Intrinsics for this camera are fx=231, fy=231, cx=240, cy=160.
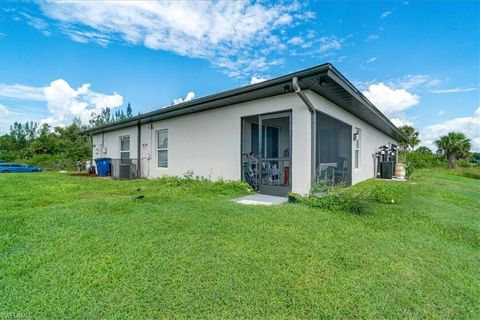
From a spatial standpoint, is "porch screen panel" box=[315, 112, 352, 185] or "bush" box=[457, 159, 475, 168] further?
"bush" box=[457, 159, 475, 168]

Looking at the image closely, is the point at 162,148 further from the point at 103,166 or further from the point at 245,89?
the point at 245,89

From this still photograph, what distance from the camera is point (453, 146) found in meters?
25.4

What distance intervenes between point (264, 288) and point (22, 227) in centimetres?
370

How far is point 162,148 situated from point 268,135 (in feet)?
15.3

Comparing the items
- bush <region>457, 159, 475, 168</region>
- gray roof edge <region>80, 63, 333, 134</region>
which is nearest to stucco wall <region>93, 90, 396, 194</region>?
gray roof edge <region>80, 63, 333, 134</region>

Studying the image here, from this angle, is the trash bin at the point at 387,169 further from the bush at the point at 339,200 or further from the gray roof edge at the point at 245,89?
the gray roof edge at the point at 245,89

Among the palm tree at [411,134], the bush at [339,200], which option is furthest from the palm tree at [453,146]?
the bush at [339,200]

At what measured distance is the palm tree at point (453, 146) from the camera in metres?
25.2

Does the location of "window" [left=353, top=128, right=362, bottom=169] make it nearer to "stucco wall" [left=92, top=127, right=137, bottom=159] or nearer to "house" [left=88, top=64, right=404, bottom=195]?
"house" [left=88, top=64, right=404, bottom=195]

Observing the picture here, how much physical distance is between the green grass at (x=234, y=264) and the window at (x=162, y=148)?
5490 mm

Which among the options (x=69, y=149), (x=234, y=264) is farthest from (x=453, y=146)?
(x=69, y=149)

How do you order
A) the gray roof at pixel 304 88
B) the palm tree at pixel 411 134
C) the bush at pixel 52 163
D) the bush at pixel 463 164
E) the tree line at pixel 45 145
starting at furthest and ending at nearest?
the palm tree at pixel 411 134, the bush at pixel 463 164, the tree line at pixel 45 145, the bush at pixel 52 163, the gray roof at pixel 304 88

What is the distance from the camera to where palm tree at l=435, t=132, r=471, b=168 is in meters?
25.2

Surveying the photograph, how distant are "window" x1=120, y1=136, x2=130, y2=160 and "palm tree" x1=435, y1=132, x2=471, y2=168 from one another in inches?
1254
